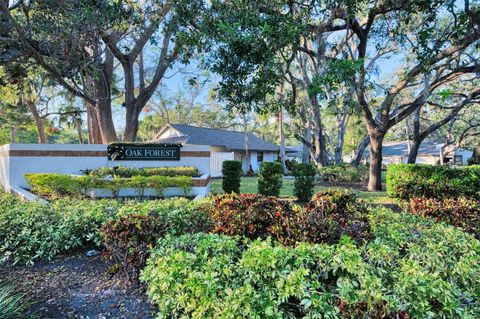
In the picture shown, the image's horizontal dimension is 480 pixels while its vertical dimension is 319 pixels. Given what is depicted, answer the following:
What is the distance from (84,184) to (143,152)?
3.38 metres

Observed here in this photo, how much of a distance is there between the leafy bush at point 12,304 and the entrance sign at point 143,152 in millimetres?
9133

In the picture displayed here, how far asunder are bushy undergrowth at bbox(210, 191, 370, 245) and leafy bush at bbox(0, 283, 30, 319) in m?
1.98

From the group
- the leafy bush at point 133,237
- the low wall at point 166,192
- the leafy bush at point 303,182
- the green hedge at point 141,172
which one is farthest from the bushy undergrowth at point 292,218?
the green hedge at point 141,172

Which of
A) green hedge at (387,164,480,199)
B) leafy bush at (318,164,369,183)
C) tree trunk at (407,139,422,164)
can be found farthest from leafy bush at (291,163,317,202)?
leafy bush at (318,164,369,183)

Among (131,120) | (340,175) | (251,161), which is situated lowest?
(340,175)

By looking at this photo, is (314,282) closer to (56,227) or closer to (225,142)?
(56,227)

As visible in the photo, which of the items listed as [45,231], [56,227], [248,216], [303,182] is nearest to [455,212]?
[248,216]

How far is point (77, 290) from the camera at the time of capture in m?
3.43

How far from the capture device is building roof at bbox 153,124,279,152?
983 inches

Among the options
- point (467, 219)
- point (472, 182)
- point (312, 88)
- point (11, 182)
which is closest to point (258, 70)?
point (312, 88)

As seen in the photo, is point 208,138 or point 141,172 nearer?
point 141,172

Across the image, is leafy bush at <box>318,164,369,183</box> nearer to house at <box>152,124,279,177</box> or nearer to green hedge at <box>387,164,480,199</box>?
green hedge at <box>387,164,480,199</box>

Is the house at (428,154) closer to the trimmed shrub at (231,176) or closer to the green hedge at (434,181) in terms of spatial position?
the green hedge at (434,181)

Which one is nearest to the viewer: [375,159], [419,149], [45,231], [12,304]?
[12,304]
